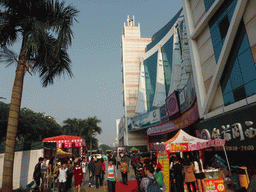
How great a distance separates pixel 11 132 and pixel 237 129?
36.5 feet

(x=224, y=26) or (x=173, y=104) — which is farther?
(x=173, y=104)

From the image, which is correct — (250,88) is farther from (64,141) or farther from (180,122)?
(180,122)

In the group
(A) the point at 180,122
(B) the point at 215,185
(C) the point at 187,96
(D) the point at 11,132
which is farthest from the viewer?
(A) the point at 180,122

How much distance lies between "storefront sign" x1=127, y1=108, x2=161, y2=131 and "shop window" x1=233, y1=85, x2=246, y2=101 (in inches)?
992

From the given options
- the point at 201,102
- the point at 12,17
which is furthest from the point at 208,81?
the point at 12,17

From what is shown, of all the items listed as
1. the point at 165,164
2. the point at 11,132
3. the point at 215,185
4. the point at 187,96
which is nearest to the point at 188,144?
the point at 165,164

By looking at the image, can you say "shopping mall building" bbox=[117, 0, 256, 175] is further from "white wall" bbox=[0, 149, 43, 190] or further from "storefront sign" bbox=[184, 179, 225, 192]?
"white wall" bbox=[0, 149, 43, 190]

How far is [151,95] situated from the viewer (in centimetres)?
4878

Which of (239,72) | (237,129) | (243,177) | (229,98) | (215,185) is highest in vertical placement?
(239,72)

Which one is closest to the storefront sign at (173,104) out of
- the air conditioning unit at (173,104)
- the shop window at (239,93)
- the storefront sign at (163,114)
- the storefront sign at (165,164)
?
the air conditioning unit at (173,104)

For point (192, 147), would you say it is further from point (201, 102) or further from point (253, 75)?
point (201, 102)

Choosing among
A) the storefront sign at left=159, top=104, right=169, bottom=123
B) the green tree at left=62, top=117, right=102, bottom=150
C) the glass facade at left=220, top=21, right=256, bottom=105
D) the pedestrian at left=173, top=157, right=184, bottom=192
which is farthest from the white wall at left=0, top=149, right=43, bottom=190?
the green tree at left=62, top=117, right=102, bottom=150

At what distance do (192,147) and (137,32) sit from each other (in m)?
58.0

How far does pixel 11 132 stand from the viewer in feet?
23.5
